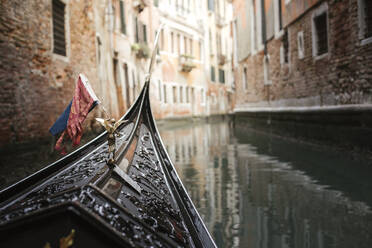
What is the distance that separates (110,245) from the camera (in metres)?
0.82

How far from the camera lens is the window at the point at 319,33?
5219 mm

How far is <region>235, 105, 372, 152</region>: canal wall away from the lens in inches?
150

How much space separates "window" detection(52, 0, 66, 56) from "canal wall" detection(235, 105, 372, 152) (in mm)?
3350

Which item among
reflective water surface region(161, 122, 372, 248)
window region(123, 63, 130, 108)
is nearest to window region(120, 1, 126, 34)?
window region(123, 63, 130, 108)

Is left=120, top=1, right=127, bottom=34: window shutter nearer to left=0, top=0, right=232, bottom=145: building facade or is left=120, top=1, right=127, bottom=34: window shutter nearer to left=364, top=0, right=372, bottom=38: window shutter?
left=0, top=0, right=232, bottom=145: building facade

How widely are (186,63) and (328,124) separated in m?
12.0

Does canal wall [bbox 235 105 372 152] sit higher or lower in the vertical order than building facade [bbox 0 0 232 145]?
lower

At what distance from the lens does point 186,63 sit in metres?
16.4

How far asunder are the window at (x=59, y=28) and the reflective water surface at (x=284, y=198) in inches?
82.8

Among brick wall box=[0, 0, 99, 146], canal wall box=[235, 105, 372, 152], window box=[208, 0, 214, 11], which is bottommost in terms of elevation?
canal wall box=[235, 105, 372, 152]

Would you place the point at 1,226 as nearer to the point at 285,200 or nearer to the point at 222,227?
the point at 222,227

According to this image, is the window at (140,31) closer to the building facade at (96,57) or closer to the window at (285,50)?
the building facade at (96,57)

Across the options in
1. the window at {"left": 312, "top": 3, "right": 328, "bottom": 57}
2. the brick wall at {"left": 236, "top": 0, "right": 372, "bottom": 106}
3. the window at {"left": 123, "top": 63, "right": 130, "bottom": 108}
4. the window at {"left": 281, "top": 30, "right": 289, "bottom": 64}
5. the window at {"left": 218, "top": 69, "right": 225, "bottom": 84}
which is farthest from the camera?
the window at {"left": 218, "top": 69, "right": 225, "bottom": 84}

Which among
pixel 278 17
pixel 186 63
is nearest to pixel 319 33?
pixel 278 17
